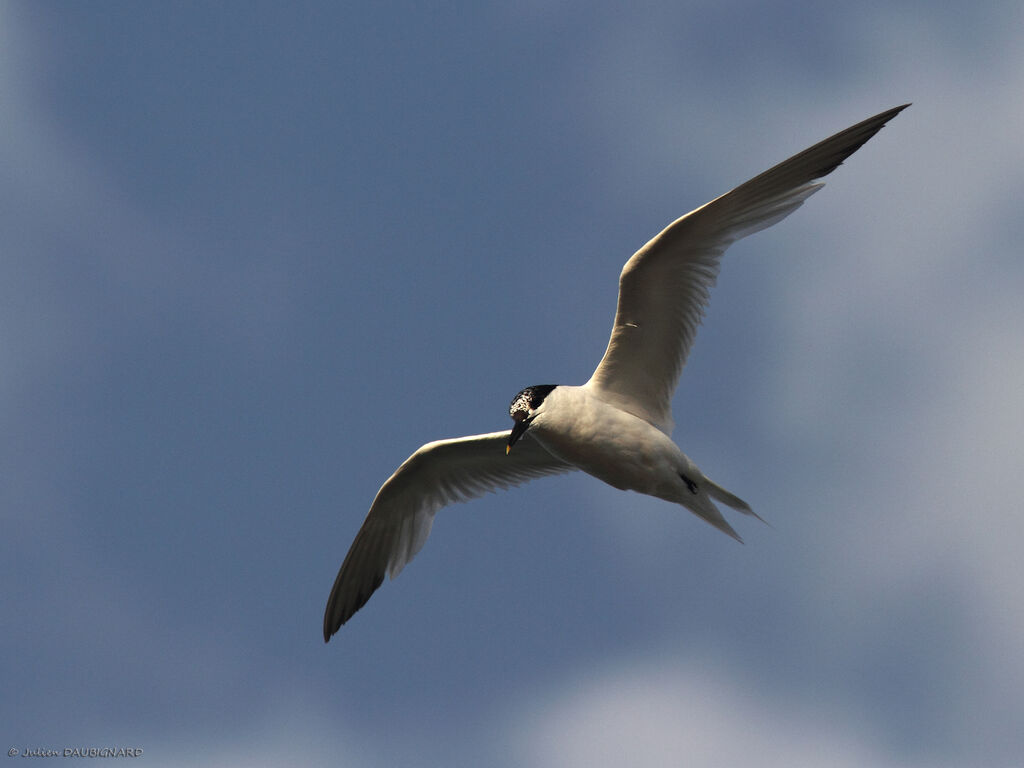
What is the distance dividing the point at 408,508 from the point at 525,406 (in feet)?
10.9

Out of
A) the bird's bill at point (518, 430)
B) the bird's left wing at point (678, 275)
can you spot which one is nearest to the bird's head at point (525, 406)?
the bird's bill at point (518, 430)

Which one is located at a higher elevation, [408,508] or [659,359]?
[659,359]

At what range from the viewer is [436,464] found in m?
13.9

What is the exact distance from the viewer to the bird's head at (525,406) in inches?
454

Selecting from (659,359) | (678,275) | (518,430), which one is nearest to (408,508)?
(518,430)

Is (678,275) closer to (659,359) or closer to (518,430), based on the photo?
(659,359)

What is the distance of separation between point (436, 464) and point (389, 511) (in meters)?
0.93

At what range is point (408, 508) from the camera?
14266mm

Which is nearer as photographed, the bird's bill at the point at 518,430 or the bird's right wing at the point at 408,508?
the bird's bill at the point at 518,430

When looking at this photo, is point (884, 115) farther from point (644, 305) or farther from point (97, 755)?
point (97, 755)

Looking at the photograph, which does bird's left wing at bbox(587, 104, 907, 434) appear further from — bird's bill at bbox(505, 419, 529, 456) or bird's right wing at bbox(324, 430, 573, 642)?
bird's right wing at bbox(324, 430, 573, 642)

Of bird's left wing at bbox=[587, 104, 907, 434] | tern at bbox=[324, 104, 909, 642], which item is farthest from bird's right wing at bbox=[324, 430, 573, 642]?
bird's left wing at bbox=[587, 104, 907, 434]

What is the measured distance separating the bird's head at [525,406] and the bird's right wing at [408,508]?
85.6 inches

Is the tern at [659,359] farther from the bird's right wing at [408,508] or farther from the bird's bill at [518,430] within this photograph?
the bird's right wing at [408,508]
